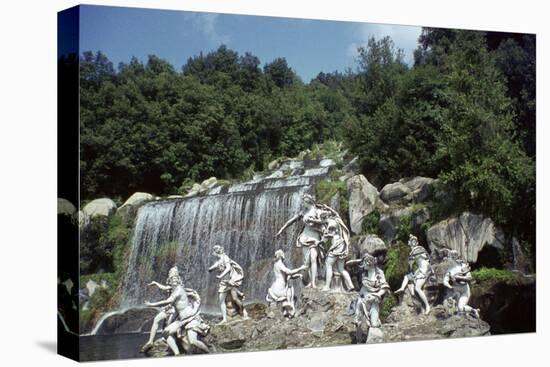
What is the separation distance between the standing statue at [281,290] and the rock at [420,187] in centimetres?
258

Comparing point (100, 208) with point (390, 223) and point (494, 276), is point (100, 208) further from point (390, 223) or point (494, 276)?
point (494, 276)

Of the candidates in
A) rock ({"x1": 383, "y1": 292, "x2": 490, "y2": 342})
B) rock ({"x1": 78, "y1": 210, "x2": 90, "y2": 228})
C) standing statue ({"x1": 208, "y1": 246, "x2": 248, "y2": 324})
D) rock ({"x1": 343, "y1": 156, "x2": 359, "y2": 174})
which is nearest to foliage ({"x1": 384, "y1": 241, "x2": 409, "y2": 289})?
rock ({"x1": 383, "y1": 292, "x2": 490, "y2": 342})

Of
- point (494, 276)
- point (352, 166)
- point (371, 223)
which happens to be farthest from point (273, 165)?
point (494, 276)

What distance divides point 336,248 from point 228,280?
73.8 inches

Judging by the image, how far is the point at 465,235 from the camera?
A: 18.7 m

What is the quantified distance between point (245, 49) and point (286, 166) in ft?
6.30

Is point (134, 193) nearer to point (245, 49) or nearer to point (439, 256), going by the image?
point (245, 49)

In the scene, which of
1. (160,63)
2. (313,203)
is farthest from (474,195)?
(160,63)

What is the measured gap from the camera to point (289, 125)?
1788 centimetres

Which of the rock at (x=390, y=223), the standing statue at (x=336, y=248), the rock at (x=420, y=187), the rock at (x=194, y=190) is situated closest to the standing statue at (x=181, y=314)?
the rock at (x=194, y=190)

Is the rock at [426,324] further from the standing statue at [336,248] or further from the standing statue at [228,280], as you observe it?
the standing statue at [228,280]

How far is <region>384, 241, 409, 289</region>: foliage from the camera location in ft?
59.8

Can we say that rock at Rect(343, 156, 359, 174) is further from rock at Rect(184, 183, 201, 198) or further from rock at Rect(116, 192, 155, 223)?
rock at Rect(116, 192, 155, 223)

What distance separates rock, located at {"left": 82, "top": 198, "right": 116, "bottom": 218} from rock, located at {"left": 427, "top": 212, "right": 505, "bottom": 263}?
5.36 m
